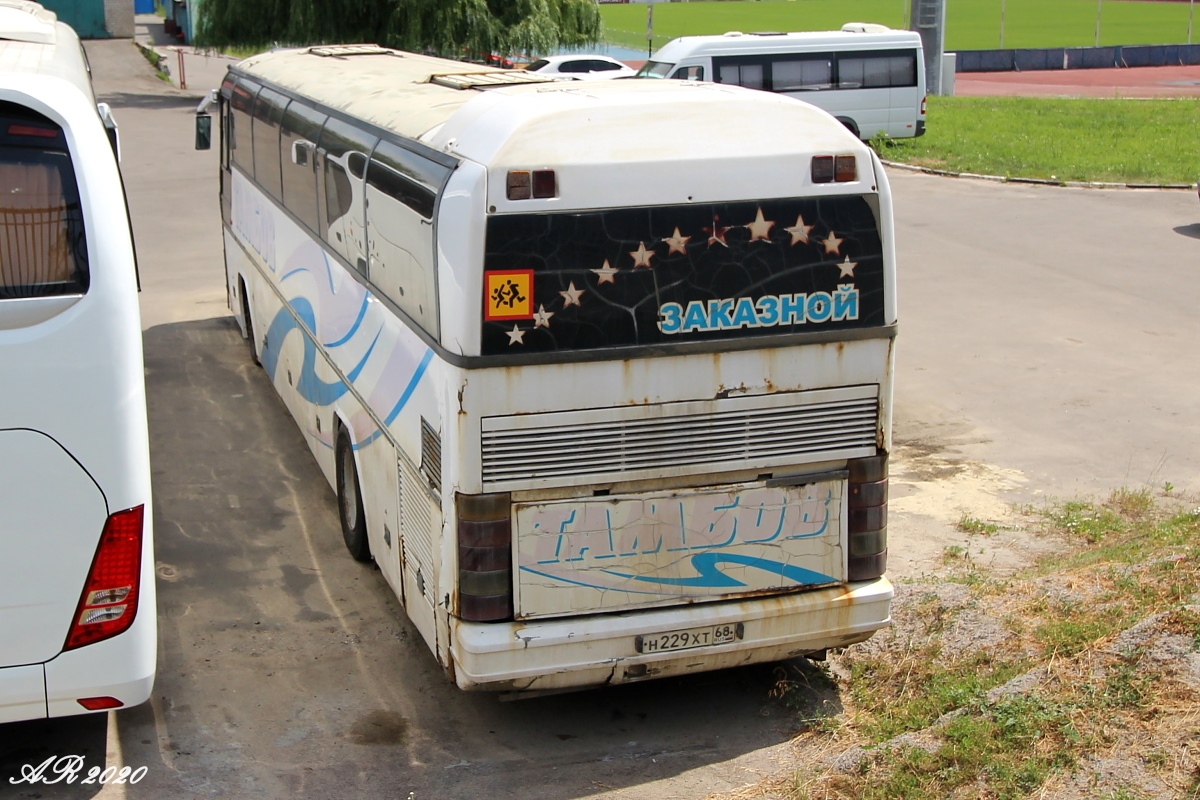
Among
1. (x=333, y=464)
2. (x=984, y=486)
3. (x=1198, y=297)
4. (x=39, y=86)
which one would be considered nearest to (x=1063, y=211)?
(x=1198, y=297)

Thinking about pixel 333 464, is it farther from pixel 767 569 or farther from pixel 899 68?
pixel 899 68

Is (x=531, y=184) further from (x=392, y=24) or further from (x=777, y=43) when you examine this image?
(x=392, y=24)

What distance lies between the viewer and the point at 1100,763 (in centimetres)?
529

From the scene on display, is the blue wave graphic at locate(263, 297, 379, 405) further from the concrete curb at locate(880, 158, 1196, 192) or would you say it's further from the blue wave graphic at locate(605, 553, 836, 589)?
the concrete curb at locate(880, 158, 1196, 192)

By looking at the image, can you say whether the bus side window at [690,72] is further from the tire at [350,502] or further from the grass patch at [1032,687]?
the grass patch at [1032,687]

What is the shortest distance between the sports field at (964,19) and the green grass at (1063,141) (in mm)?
26125

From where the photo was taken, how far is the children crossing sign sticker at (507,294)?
5832mm

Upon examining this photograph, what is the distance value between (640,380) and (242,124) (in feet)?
A: 25.0

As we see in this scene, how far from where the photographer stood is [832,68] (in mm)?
29531

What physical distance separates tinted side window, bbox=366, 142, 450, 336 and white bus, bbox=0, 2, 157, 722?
55.6 inches

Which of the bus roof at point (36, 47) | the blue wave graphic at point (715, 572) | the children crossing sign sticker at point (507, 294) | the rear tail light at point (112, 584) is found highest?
the bus roof at point (36, 47)

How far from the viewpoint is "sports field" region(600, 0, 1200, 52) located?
66.1 m

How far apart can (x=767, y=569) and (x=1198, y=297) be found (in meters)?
12.2

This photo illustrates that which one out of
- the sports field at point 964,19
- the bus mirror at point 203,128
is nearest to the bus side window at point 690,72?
the bus mirror at point 203,128
